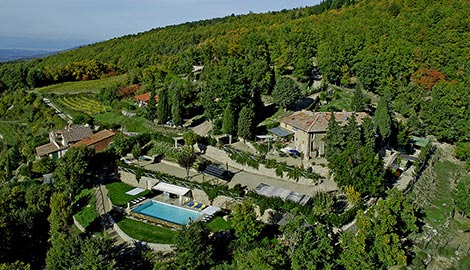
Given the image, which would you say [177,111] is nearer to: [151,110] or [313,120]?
[151,110]

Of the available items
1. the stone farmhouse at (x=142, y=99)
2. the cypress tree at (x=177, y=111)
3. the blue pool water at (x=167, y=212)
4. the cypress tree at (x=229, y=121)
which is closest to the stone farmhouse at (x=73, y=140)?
the cypress tree at (x=177, y=111)

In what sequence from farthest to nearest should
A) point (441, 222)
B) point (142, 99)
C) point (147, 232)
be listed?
1. point (142, 99)
2. point (441, 222)
3. point (147, 232)

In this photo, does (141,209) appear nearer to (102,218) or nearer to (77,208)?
(102,218)

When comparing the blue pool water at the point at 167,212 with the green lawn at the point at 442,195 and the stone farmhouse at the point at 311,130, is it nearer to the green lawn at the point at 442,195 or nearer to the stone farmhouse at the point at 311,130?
the stone farmhouse at the point at 311,130

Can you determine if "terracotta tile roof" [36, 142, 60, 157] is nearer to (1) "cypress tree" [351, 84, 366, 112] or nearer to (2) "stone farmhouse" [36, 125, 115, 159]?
(2) "stone farmhouse" [36, 125, 115, 159]

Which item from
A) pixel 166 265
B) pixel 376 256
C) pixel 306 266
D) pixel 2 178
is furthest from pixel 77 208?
pixel 376 256

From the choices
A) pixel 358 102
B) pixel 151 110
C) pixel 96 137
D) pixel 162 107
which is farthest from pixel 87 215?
pixel 358 102
